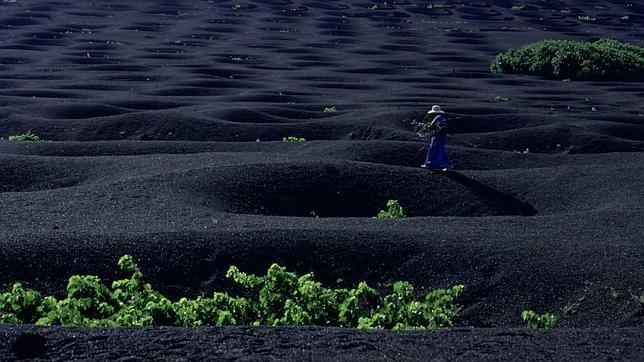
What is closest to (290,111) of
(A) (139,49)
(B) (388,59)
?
(B) (388,59)

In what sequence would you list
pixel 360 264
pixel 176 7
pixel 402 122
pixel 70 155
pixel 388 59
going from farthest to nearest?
pixel 176 7
pixel 388 59
pixel 402 122
pixel 70 155
pixel 360 264

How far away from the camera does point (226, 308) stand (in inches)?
320

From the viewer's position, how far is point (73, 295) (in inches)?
319

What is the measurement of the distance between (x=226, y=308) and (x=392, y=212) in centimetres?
449

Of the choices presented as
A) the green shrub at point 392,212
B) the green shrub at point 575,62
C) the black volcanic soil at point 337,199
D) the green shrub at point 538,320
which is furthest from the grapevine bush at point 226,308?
the green shrub at point 575,62

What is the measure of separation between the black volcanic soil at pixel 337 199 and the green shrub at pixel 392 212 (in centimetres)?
47

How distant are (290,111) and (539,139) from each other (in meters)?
6.42

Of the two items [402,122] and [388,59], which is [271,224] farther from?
[388,59]

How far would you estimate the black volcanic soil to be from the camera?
7.11m

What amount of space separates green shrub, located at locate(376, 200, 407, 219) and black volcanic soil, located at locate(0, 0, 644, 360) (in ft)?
1.54

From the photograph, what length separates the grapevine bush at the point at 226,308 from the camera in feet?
25.2

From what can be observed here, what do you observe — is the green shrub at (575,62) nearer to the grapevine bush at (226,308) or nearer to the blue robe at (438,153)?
the blue robe at (438,153)

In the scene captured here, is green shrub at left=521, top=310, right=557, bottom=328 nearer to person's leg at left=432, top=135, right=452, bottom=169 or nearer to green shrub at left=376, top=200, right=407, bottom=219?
green shrub at left=376, top=200, right=407, bottom=219

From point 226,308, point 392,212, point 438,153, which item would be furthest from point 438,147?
point 226,308
